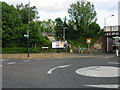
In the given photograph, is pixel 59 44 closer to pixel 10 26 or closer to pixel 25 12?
pixel 10 26

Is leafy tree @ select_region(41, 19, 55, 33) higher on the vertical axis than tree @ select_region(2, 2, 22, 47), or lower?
higher

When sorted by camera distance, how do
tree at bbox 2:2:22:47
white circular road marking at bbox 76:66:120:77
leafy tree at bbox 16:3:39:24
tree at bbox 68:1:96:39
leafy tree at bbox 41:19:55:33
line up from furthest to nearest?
leafy tree at bbox 41:19:55:33
leafy tree at bbox 16:3:39:24
tree at bbox 68:1:96:39
tree at bbox 2:2:22:47
white circular road marking at bbox 76:66:120:77

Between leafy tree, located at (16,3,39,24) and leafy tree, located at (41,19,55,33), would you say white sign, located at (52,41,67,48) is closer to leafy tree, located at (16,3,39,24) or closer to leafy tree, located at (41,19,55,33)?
leafy tree, located at (16,3,39,24)

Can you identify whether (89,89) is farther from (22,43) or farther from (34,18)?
(34,18)

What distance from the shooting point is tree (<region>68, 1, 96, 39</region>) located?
51.1 metres

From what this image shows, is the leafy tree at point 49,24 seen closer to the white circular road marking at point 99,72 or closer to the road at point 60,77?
the road at point 60,77

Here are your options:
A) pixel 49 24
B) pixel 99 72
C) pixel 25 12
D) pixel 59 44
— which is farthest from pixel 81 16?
pixel 99 72

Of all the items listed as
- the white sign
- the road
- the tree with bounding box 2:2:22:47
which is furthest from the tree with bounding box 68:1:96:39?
the road

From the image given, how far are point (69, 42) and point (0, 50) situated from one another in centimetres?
1959

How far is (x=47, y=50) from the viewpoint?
143ft

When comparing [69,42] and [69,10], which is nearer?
[69,42]

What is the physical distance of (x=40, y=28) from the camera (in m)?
45.0

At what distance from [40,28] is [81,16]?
14.5 metres

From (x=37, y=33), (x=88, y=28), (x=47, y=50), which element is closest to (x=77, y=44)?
(x=88, y=28)
